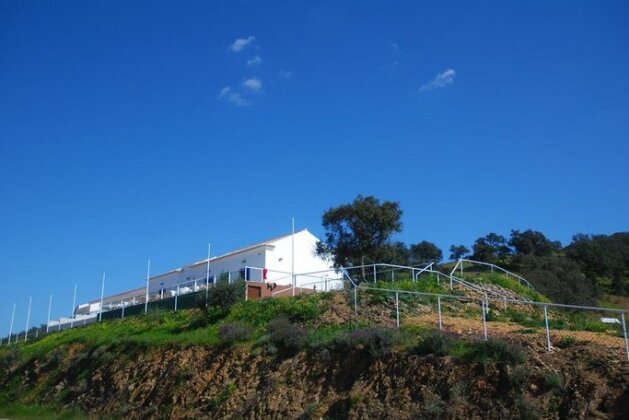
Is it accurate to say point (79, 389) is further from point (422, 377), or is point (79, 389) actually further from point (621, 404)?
point (621, 404)

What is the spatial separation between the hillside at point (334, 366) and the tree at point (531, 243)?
50396 millimetres

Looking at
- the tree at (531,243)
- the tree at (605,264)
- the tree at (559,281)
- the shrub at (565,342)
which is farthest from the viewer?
the tree at (531,243)

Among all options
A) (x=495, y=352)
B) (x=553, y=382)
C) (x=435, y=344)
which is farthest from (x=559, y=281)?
(x=553, y=382)

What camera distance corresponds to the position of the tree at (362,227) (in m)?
37.7

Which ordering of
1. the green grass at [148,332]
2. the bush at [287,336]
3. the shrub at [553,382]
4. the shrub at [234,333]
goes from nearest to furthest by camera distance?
the shrub at [553,382], the bush at [287,336], the shrub at [234,333], the green grass at [148,332]

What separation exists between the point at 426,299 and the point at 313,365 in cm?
797

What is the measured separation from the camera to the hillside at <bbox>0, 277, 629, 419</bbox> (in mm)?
14578

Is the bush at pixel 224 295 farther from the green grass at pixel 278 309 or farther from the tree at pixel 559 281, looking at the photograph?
the tree at pixel 559 281

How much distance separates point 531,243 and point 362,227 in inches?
2005

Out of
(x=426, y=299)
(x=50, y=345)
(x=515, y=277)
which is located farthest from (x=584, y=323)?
(x=50, y=345)

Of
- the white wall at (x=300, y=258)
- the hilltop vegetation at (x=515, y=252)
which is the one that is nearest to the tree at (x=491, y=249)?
the hilltop vegetation at (x=515, y=252)

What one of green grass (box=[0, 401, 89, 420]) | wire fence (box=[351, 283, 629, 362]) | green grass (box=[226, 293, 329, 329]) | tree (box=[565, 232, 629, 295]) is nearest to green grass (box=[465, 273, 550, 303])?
wire fence (box=[351, 283, 629, 362])

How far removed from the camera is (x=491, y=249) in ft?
269

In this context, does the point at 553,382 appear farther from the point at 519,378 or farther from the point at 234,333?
the point at 234,333
